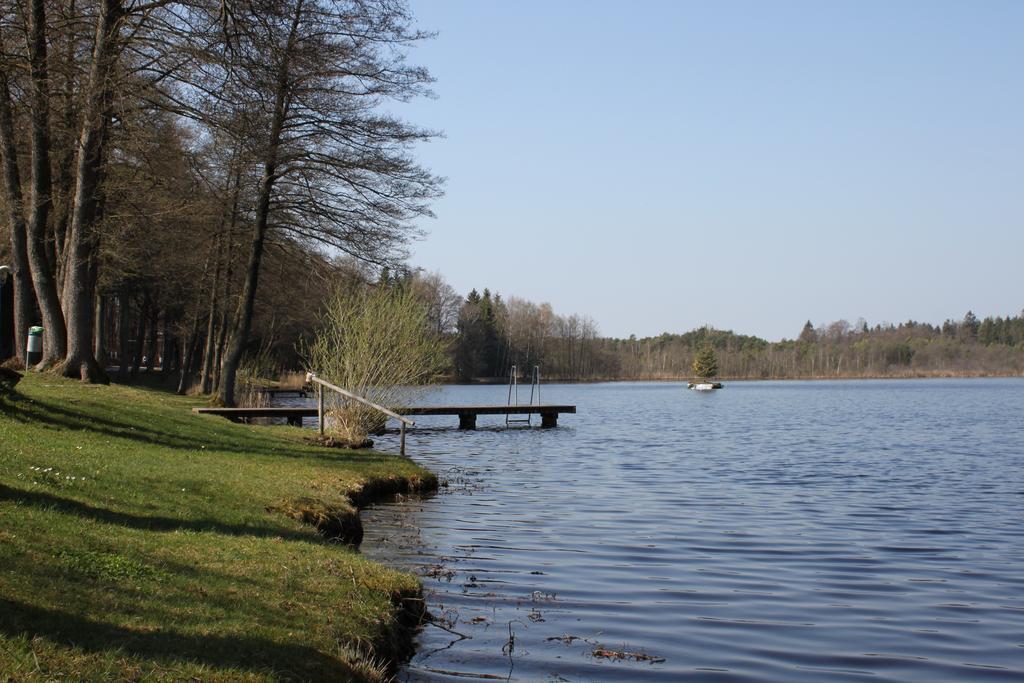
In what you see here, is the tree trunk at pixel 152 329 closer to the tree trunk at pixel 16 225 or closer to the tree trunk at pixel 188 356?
the tree trunk at pixel 188 356

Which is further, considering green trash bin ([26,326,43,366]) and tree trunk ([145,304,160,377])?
tree trunk ([145,304,160,377])

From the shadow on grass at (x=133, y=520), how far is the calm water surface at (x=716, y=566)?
190 centimetres

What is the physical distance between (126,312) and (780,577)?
4103cm

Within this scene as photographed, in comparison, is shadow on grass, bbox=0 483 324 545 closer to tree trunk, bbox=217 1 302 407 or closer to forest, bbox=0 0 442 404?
forest, bbox=0 0 442 404

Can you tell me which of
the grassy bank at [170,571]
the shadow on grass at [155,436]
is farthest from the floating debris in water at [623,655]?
the shadow on grass at [155,436]

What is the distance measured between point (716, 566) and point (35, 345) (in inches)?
739

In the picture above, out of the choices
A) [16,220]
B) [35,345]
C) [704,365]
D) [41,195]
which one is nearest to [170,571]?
[41,195]

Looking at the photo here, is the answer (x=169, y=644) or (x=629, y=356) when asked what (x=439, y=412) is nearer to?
(x=169, y=644)

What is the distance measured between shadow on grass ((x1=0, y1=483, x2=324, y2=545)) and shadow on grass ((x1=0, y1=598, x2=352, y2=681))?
2.76 m

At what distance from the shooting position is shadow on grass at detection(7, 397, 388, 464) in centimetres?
1462

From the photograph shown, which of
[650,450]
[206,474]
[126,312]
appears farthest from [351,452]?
[126,312]

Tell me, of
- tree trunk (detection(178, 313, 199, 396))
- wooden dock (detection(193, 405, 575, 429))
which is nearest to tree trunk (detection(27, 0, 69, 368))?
wooden dock (detection(193, 405, 575, 429))

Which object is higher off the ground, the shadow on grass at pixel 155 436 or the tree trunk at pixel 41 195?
the tree trunk at pixel 41 195

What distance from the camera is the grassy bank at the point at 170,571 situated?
6.15m
